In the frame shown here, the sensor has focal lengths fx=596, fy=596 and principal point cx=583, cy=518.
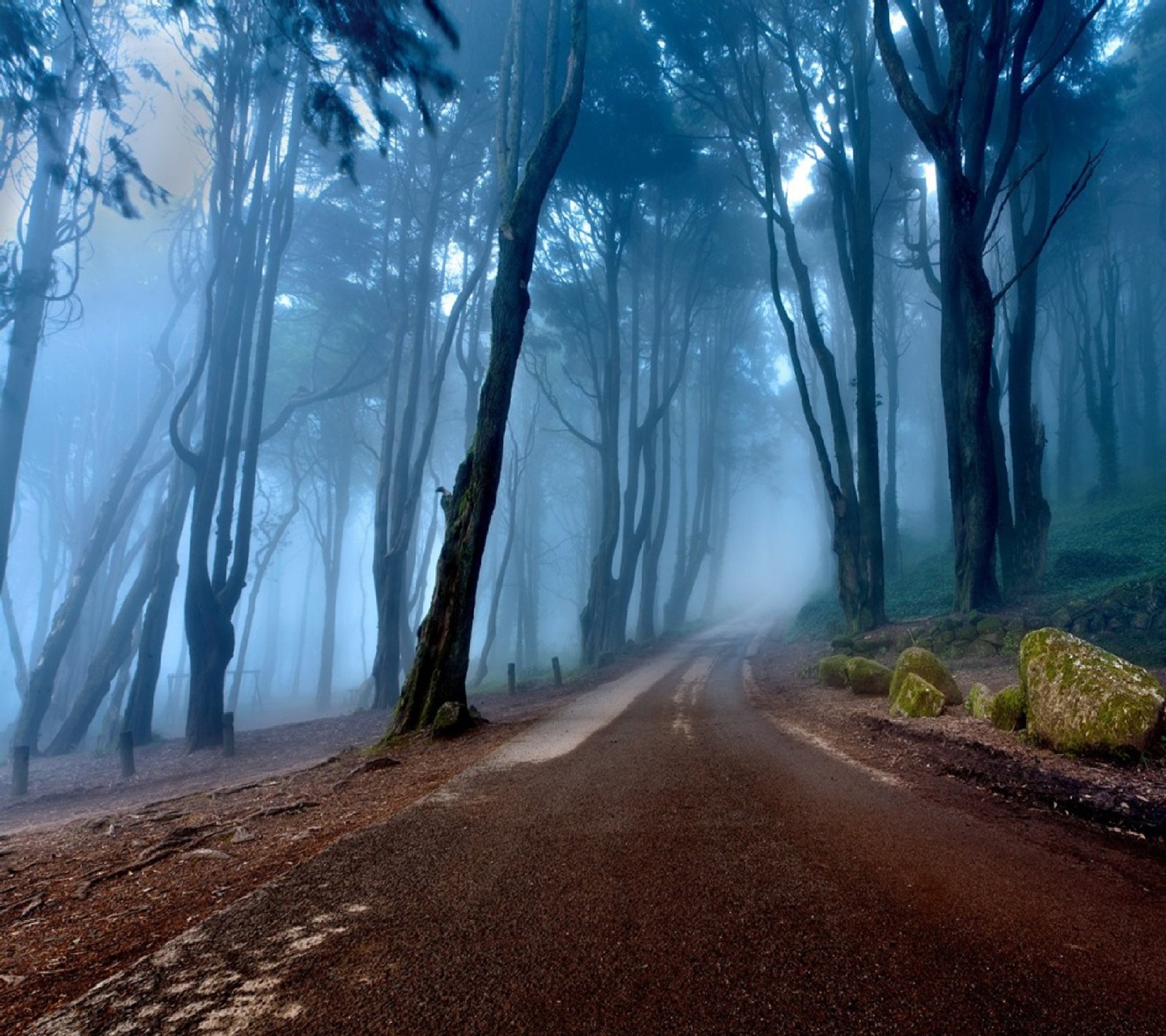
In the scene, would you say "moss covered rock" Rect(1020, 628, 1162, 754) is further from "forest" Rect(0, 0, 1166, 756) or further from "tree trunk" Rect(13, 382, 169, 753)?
"tree trunk" Rect(13, 382, 169, 753)

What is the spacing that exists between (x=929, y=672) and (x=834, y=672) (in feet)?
9.73

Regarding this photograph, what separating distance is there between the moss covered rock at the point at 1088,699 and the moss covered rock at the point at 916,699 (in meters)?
1.26

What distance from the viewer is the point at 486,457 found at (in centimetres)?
816

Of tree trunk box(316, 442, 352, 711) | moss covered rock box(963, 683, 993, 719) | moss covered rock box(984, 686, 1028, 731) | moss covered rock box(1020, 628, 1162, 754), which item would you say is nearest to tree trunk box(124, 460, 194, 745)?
tree trunk box(316, 442, 352, 711)

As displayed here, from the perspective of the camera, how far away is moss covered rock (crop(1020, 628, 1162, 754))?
3.65m

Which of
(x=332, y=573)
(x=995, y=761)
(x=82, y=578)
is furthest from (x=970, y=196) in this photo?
(x=332, y=573)

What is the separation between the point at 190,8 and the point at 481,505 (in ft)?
24.0

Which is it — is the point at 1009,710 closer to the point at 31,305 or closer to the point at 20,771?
the point at 20,771

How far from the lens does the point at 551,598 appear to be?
59750mm

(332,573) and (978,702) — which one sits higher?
(332,573)

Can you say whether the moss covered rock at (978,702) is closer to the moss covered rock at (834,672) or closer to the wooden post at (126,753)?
the moss covered rock at (834,672)

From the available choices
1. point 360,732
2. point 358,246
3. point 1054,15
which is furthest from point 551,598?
point 1054,15

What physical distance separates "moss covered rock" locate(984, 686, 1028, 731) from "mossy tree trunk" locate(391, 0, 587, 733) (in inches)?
209

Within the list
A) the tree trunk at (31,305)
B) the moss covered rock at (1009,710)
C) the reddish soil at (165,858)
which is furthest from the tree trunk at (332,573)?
the moss covered rock at (1009,710)
